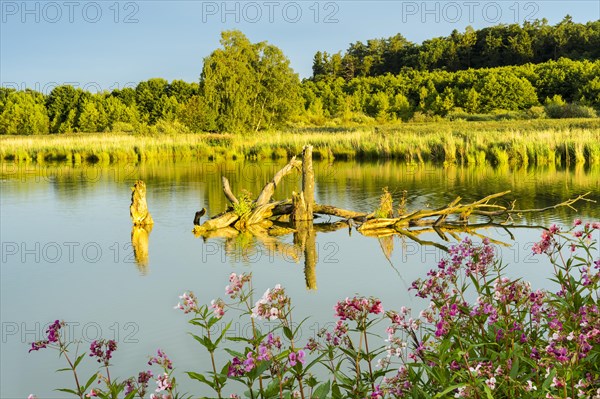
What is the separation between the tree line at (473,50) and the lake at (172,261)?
7038cm

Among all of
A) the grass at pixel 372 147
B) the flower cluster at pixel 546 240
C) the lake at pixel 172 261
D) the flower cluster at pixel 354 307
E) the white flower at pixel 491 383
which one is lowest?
the lake at pixel 172 261

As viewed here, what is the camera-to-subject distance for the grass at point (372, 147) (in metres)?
22.5

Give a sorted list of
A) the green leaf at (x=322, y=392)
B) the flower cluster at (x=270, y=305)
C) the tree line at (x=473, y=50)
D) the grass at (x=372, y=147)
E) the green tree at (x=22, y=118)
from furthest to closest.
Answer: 1. the tree line at (x=473, y=50)
2. the green tree at (x=22, y=118)
3. the grass at (x=372, y=147)
4. the green leaf at (x=322, y=392)
5. the flower cluster at (x=270, y=305)

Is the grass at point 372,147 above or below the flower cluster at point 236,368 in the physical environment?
above

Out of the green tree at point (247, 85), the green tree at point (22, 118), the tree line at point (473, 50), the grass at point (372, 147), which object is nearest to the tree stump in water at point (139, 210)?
the grass at point (372, 147)

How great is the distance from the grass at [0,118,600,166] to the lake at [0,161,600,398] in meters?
3.89

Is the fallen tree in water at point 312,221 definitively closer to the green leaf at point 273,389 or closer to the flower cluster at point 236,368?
the green leaf at point 273,389

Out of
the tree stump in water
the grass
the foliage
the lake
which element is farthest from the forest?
the foliage

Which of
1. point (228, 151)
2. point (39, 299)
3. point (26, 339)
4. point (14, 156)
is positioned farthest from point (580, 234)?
point (14, 156)


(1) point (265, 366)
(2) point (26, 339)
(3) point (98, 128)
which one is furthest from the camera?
(3) point (98, 128)

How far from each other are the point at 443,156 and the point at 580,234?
72.3 feet

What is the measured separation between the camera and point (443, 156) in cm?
2431

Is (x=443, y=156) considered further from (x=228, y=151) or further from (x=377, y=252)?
(x=377, y=252)

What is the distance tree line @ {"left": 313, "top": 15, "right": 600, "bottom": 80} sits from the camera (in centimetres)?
8319
